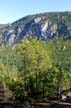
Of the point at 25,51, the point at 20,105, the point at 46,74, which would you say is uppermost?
the point at 25,51

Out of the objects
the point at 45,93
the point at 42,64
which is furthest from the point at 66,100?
the point at 42,64

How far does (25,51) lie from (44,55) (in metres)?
5.51

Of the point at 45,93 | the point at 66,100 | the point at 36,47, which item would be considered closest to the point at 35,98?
the point at 45,93

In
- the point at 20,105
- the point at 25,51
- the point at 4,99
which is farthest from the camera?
the point at 25,51

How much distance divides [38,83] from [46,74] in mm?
3027

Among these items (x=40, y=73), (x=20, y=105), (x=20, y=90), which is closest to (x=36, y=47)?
(x=40, y=73)

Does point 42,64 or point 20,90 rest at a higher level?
point 42,64

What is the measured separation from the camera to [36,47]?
8281 cm

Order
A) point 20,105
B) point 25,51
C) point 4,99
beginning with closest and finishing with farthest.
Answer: point 20,105, point 4,99, point 25,51

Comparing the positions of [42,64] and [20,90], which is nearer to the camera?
[20,90]

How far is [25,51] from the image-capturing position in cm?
7975

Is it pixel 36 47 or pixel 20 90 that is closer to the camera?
pixel 20 90

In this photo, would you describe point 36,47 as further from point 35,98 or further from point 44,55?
point 35,98

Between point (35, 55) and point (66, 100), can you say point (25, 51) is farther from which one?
point (66, 100)
